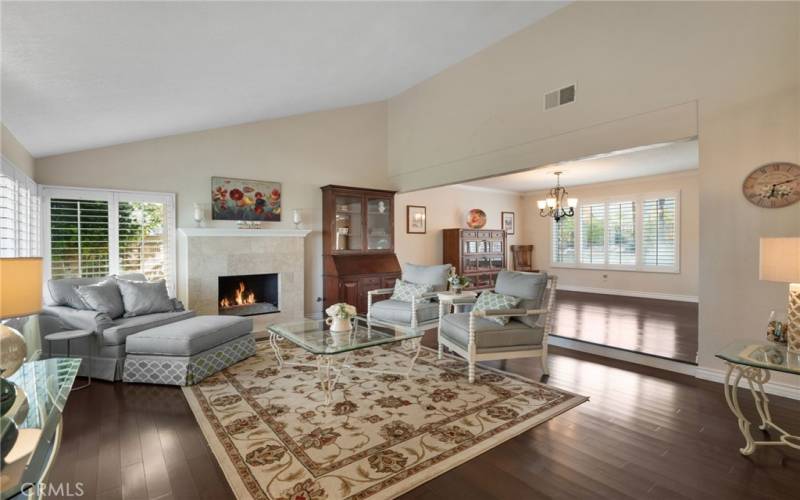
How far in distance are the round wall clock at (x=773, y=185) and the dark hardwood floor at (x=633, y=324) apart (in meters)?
1.61

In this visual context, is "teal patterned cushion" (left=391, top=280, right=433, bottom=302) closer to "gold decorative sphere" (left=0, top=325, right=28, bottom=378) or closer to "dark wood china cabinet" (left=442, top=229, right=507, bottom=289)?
"dark wood china cabinet" (left=442, top=229, right=507, bottom=289)

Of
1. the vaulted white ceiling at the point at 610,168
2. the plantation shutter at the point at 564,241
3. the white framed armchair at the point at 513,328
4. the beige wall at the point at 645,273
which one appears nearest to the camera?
the white framed armchair at the point at 513,328

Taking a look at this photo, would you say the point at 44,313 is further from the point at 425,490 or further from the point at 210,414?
the point at 425,490

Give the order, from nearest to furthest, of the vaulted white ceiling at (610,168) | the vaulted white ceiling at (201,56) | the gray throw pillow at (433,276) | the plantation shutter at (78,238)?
the vaulted white ceiling at (201,56)
the plantation shutter at (78,238)
the gray throw pillow at (433,276)
the vaulted white ceiling at (610,168)

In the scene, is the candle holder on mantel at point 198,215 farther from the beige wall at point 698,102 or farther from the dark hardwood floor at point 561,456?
the beige wall at point 698,102

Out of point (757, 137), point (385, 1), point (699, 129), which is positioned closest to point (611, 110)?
point (699, 129)

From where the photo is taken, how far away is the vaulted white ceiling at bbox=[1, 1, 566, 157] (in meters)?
2.06

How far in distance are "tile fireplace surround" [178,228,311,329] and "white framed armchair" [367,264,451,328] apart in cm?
156

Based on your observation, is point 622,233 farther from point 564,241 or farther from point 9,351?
point 9,351

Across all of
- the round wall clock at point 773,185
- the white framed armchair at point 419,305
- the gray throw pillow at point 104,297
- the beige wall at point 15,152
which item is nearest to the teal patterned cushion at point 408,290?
the white framed armchair at point 419,305

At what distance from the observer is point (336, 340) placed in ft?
10.6

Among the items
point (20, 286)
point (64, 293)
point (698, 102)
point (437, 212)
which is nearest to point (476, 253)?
point (437, 212)

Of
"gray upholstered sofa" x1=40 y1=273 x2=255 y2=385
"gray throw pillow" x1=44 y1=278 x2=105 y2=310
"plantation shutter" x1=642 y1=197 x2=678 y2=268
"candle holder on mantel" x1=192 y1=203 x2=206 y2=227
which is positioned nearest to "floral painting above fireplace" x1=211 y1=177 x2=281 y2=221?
"candle holder on mantel" x1=192 y1=203 x2=206 y2=227

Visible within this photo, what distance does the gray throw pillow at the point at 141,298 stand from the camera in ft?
13.1
